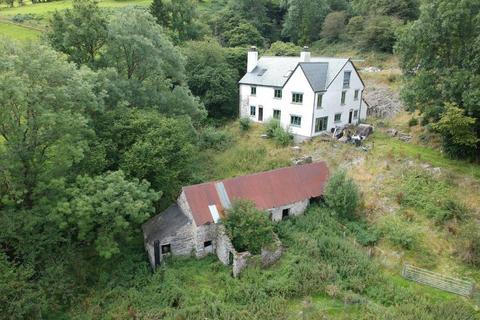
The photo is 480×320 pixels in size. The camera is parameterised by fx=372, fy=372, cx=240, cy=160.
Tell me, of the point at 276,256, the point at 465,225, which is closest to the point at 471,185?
the point at 465,225

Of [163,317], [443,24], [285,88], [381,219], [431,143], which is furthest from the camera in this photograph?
[285,88]

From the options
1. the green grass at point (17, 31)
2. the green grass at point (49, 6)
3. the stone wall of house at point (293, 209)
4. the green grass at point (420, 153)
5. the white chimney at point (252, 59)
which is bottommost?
the stone wall of house at point (293, 209)

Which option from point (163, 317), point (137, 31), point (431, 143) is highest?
point (137, 31)

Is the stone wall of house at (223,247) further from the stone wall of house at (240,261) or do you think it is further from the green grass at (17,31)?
the green grass at (17,31)

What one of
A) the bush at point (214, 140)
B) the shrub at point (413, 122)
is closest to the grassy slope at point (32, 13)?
the bush at point (214, 140)

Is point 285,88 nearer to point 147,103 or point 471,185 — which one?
point 147,103

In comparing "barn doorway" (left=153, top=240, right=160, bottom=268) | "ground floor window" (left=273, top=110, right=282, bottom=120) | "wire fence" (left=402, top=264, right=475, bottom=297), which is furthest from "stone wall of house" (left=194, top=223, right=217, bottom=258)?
"ground floor window" (left=273, top=110, right=282, bottom=120)
